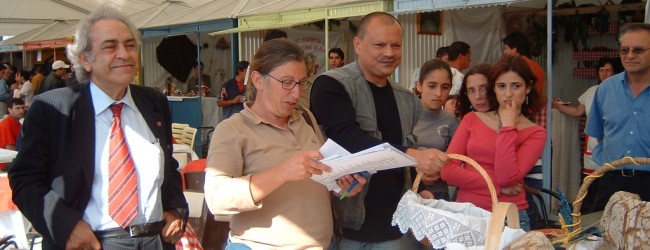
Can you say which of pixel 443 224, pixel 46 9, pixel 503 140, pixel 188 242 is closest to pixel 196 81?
pixel 46 9

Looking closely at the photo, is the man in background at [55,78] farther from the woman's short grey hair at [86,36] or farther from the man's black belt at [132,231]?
the man's black belt at [132,231]

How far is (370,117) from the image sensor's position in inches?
112

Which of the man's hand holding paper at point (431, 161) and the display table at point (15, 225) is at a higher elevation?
the man's hand holding paper at point (431, 161)

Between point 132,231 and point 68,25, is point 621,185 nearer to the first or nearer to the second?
point 132,231

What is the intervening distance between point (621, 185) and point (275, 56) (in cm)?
247

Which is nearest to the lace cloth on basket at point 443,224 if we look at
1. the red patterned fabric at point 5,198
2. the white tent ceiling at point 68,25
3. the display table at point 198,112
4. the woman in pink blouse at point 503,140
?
the woman in pink blouse at point 503,140

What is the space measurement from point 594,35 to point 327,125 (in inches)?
287

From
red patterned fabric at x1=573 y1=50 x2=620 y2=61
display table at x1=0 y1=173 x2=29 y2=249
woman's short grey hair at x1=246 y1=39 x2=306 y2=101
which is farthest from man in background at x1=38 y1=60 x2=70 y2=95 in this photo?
woman's short grey hair at x1=246 y1=39 x2=306 y2=101

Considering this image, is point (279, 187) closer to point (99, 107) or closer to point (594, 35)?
point (99, 107)

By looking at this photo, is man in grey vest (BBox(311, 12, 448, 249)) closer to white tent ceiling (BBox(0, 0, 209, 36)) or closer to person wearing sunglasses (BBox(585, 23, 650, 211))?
person wearing sunglasses (BBox(585, 23, 650, 211))

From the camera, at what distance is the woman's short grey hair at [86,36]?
251cm

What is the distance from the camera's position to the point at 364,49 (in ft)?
9.43

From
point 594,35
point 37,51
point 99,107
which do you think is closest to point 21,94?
point 37,51

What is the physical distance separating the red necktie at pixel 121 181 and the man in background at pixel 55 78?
399 inches
